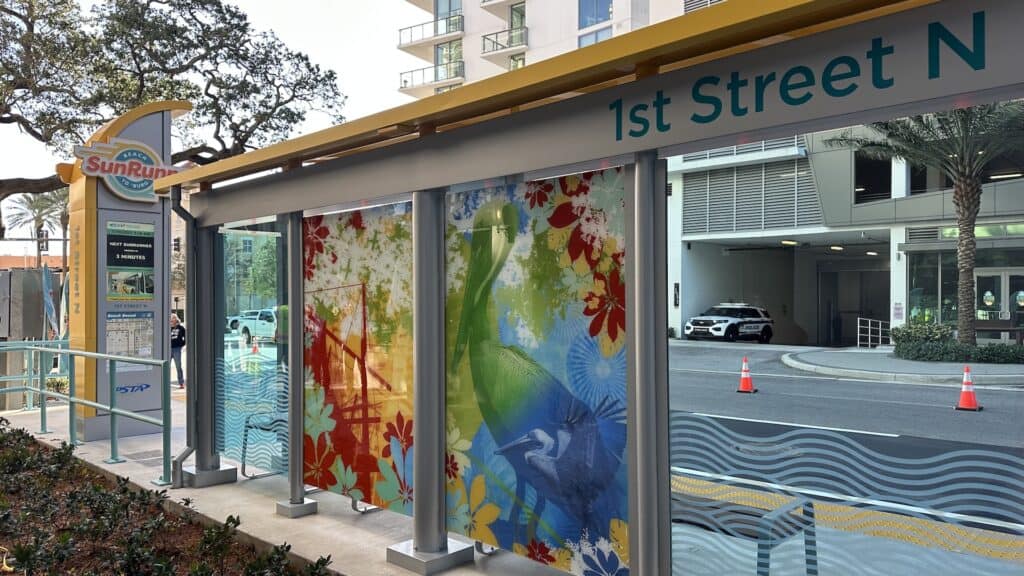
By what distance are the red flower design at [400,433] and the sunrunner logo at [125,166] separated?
5896 millimetres

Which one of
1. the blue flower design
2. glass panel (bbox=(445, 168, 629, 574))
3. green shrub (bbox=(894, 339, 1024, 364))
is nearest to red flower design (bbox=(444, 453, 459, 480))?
glass panel (bbox=(445, 168, 629, 574))

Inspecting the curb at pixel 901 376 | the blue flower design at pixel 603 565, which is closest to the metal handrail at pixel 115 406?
the blue flower design at pixel 603 565

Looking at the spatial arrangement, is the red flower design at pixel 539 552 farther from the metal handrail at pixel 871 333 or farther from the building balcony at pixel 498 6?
the building balcony at pixel 498 6

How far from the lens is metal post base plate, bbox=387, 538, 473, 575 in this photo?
4188 millimetres

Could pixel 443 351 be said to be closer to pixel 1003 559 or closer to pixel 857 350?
pixel 857 350

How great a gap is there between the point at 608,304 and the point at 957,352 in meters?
1.42

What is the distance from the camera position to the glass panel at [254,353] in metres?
5.68

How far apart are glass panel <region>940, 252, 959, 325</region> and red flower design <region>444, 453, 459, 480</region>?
2630 millimetres

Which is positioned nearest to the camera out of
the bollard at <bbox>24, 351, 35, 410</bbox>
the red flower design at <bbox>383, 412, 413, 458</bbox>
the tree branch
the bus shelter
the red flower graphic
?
the bus shelter

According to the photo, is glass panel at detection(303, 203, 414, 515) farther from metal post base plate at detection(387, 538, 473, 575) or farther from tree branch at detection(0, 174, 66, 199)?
tree branch at detection(0, 174, 66, 199)

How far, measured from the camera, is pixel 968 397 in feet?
8.35

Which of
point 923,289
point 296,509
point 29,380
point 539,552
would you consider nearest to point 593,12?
point 29,380

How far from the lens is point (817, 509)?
2967mm

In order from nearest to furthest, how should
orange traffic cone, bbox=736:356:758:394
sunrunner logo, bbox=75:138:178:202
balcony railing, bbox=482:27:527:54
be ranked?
orange traffic cone, bbox=736:356:758:394, sunrunner logo, bbox=75:138:178:202, balcony railing, bbox=482:27:527:54
